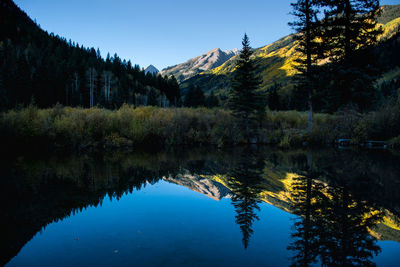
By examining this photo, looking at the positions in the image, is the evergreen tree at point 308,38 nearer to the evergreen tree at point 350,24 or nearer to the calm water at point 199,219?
the evergreen tree at point 350,24

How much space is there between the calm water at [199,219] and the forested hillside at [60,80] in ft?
54.2

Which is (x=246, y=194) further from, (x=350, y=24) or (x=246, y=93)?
(x=350, y=24)

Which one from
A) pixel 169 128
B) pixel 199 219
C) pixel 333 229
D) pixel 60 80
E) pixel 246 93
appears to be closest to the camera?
pixel 333 229

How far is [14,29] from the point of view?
87.8 meters

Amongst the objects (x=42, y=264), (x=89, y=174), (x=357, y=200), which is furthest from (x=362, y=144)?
(x=42, y=264)

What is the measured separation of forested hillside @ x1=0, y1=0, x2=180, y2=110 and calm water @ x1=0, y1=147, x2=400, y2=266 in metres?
16.5

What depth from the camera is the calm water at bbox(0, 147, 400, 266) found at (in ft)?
9.75

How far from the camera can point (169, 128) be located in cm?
→ 1655

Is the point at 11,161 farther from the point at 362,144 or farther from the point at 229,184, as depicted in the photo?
the point at 362,144

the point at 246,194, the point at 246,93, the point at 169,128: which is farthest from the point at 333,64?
the point at 246,194

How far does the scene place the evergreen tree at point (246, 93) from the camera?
19422 millimetres

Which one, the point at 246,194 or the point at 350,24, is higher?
the point at 350,24

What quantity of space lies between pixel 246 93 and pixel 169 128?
760cm

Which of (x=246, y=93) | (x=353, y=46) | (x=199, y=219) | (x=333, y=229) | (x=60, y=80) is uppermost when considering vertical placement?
(x=60, y=80)
